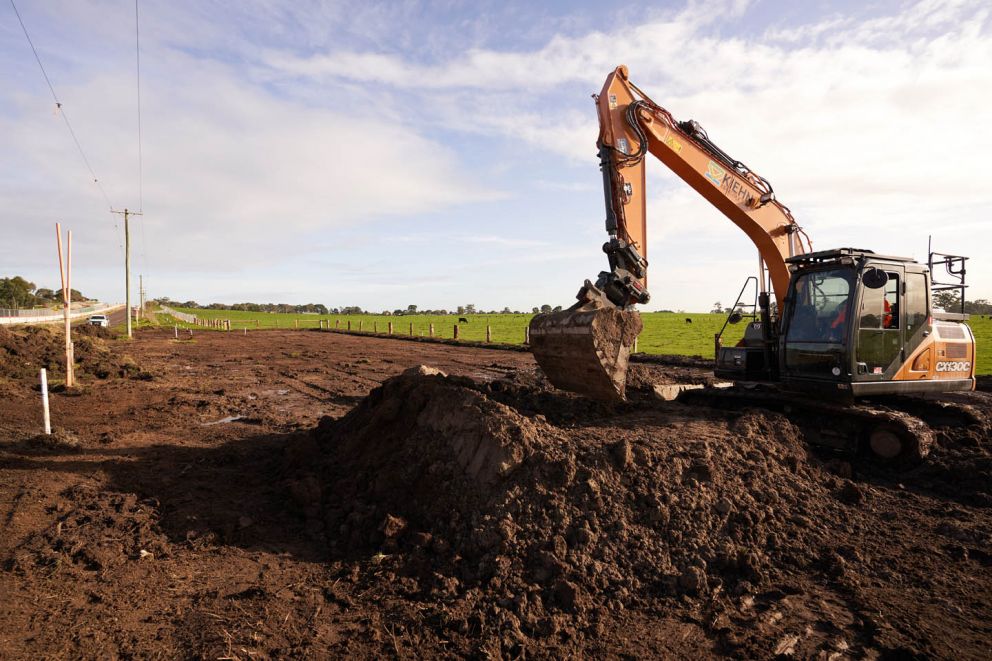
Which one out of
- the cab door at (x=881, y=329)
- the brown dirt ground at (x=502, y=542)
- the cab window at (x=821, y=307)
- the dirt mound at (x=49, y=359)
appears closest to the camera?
the brown dirt ground at (x=502, y=542)

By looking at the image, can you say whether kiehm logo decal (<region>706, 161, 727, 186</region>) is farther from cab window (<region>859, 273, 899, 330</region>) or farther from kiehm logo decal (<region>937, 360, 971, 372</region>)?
kiehm logo decal (<region>937, 360, 971, 372</region>)

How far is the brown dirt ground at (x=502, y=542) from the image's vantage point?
434cm

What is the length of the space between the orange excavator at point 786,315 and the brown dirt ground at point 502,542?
2.74 ft

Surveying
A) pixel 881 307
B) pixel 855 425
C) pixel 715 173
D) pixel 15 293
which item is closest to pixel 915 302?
pixel 881 307

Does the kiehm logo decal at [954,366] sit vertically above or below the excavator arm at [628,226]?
below

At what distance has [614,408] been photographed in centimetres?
851

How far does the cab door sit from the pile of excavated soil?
183 centimetres

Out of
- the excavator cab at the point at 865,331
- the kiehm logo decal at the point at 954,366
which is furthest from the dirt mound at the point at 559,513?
the kiehm logo decal at the point at 954,366

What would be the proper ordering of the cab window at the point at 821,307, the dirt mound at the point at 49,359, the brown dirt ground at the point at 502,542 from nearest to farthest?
1. the brown dirt ground at the point at 502,542
2. the cab window at the point at 821,307
3. the dirt mound at the point at 49,359

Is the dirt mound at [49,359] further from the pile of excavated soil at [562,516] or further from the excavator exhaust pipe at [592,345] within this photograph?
the excavator exhaust pipe at [592,345]

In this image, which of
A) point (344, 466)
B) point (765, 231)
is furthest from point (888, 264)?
point (344, 466)

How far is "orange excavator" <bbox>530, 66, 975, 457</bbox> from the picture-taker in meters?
7.96

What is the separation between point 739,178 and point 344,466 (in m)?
8.08

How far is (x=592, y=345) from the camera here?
745 centimetres
